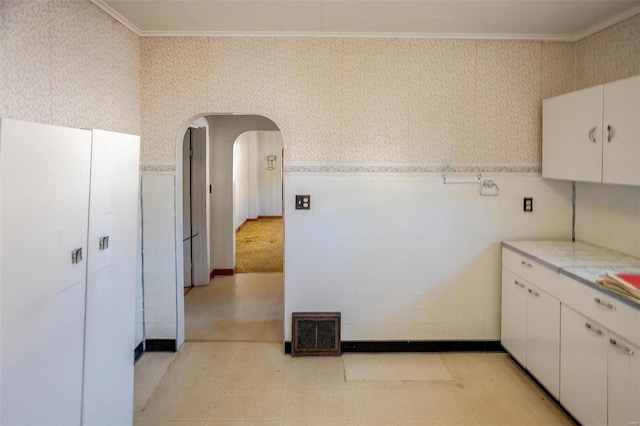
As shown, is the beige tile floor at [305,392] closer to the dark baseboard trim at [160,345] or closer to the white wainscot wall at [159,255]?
the dark baseboard trim at [160,345]

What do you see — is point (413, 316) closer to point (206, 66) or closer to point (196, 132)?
point (206, 66)

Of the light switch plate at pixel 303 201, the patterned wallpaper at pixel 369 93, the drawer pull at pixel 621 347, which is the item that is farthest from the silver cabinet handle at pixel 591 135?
the light switch plate at pixel 303 201

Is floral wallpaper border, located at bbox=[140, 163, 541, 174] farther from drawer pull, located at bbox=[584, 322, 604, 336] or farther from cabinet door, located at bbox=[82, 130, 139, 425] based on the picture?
drawer pull, located at bbox=[584, 322, 604, 336]

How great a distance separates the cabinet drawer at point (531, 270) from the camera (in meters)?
2.59

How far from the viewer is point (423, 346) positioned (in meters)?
Result: 3.41

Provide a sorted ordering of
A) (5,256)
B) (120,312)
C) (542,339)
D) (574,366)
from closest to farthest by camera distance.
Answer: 1. (5,256)
2. (120,312)
3. (574,366)
4. (542,339)

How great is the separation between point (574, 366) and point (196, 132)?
434 centimetres

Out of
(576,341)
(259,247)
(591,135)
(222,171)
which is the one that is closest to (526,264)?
(576,341)

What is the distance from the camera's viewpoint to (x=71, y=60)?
237 cm

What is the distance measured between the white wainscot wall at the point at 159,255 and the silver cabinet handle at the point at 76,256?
5.50 ft

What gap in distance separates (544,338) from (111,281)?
2.52 meters

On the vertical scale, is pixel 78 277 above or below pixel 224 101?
below

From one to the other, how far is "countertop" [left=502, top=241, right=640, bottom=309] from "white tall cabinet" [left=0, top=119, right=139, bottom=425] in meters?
2.38

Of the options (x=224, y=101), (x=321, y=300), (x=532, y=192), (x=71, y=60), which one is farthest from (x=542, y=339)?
(x=71, y=60)
